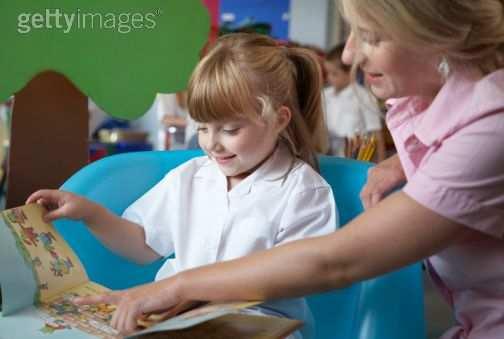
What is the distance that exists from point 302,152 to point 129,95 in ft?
0.94

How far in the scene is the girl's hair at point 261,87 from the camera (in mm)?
1043

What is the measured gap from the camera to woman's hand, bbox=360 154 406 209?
1.00m

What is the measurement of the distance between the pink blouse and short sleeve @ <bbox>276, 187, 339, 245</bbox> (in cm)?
18

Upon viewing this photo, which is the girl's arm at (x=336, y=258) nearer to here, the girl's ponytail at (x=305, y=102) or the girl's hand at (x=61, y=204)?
the girl's hand at (x=61, y=204)

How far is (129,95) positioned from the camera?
3.81ft

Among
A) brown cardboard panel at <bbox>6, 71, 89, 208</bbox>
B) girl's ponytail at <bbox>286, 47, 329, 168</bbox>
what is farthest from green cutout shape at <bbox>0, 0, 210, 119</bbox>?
girl's ponytail at <bbox>286, 47, 329, 168</bbox>

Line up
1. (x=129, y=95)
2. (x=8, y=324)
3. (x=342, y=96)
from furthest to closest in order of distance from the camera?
(x=342, y=96), (x=129, y=95), (x=8, y=324)

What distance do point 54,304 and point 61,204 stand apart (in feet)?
0.58

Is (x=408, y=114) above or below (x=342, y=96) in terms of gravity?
above

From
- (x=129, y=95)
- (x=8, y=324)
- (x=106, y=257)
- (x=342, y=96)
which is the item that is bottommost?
(x=342, y=96)

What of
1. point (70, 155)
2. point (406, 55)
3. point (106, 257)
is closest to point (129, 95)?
point (70, 155)

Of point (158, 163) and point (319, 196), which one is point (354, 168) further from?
point (158, 163)

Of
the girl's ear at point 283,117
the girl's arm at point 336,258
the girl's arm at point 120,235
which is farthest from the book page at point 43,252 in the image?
the girl's ear at point 283,117

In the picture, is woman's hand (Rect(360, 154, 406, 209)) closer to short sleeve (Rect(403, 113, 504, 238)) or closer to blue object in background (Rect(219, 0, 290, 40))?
short sleeve (Rect(403, 113, 504, 238))
